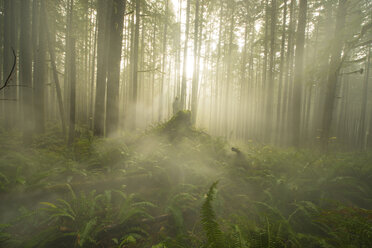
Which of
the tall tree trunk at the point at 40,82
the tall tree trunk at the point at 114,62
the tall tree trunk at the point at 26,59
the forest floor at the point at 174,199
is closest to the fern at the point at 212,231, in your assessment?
the forest floor at the point at 174,199

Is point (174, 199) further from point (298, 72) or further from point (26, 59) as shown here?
point (26, 59)

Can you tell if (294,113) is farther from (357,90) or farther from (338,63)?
(357,90)

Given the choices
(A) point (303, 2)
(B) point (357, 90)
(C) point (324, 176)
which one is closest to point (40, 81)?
(C) point (324, 176)

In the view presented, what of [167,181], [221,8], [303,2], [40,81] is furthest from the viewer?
[221,8]

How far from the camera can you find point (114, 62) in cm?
623

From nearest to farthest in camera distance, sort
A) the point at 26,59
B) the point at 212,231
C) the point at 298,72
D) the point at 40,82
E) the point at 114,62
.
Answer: the point at 212,231 → the point at 114,62 → the point at 26,59 → the point at 40,82 → the point at 298,72

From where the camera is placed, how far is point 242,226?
265cm

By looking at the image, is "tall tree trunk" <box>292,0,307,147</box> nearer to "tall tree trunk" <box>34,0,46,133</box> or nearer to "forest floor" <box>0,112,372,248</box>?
"forest floor" <box>0,112,372,248</box>

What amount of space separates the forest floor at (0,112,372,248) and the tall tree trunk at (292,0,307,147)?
2.78m

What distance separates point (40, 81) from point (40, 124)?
1.94 metres

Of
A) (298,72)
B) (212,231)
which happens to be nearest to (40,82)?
(212,231)

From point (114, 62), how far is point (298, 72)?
28.3 feet

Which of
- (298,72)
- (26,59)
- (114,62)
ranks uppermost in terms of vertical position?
(298,72)

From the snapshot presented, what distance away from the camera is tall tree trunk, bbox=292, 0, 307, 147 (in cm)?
759
